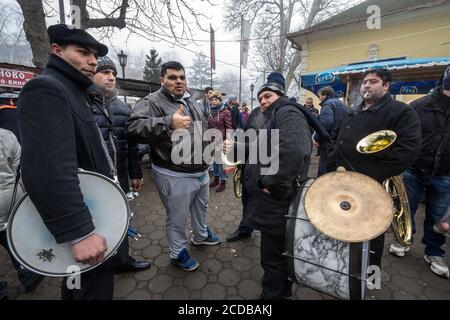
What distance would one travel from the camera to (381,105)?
230 centimetres

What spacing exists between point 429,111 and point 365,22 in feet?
41.9

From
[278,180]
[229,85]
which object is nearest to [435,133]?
[278,180]

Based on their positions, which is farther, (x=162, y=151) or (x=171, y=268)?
(x=171, y=268)

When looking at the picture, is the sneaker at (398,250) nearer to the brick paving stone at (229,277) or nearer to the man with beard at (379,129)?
the man with beard at (379,129)

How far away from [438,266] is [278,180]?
2591mm

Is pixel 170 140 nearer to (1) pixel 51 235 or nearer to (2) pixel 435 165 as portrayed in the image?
(1) pixel 51 235

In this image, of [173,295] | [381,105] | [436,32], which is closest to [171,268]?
[173,295]

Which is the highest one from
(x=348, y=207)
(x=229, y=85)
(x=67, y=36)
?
(x=229, y=85)

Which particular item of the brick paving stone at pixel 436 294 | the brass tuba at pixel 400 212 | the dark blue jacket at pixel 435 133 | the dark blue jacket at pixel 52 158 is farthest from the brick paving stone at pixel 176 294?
the dark blue jacket at pixel 435 133

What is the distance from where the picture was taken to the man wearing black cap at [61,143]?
103 centimetres

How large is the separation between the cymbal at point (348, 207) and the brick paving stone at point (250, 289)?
1.35 meters

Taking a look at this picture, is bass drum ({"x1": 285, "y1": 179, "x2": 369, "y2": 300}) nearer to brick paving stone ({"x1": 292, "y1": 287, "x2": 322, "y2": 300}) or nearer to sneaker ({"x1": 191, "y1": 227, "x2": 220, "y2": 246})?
brick paving stone ({"x1": 292, "y1": 287, "x2": 322, "y2": 300})

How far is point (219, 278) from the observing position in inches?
102
